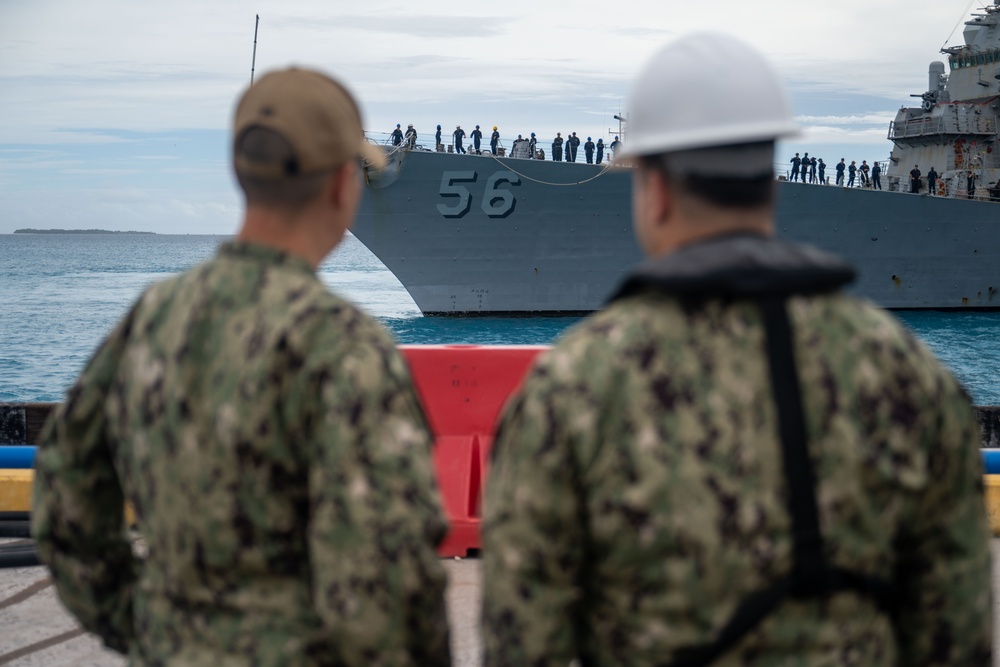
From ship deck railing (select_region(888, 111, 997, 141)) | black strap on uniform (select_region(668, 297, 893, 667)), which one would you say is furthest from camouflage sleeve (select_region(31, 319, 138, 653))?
ship deck railing (select_region(888, 111, 997, 141))

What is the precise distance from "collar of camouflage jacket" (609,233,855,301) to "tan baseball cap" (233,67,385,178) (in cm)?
47

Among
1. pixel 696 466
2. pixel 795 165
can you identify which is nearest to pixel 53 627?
pixel 696 466

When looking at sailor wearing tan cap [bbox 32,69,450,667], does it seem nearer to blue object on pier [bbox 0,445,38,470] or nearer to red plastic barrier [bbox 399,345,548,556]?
red plastic barrier [bbox 399,345,548,556]

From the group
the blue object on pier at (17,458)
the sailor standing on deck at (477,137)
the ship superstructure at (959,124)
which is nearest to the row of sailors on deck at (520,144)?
the sailor standing on deck at (477,137)

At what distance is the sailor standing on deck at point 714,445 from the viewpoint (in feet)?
3.86

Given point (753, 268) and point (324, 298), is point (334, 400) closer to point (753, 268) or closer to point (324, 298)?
point (324, 298)

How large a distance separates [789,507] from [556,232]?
24.9 metres

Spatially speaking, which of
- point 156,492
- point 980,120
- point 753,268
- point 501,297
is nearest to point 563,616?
point 753,268

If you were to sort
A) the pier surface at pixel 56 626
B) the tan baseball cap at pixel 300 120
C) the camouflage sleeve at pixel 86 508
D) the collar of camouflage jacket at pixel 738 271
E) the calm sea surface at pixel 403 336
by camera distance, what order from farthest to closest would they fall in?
1. the calm sea surface at pixel 403 336
2. the pier surface at pixel 56 626
3. the camouflage sleeve at pixel 86 508
4. the tan baseball cap at pixel 300 120
5. the collar of camouflage jacket at pixel 738 271

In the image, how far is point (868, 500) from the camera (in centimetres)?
122

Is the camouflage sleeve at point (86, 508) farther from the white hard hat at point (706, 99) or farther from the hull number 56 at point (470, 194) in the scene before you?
the hull number 56 at point (470, 194)

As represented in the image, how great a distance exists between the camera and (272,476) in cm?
135

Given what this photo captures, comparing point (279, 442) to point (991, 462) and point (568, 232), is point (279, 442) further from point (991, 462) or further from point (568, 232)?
point (568, 232)

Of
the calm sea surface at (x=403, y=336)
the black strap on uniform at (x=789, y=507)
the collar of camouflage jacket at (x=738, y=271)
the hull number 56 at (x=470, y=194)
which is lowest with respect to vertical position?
the calm sea surface at (x=403, y=336)
